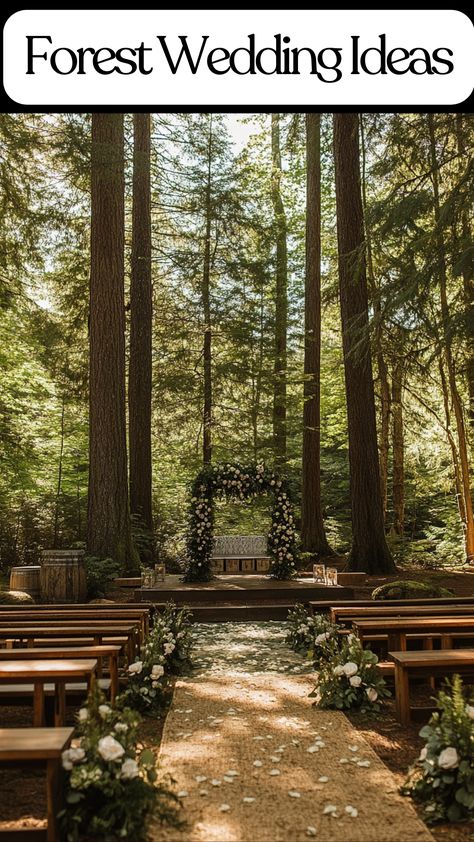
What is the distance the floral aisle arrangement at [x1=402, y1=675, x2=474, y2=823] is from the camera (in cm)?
351

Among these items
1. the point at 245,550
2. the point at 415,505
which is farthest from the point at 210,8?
the point at 415,505

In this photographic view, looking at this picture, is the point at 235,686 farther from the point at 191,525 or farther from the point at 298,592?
the point at 191,525

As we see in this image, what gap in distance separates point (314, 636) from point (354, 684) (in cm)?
221

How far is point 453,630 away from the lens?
6258mm

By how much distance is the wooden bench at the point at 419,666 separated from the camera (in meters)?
4.86

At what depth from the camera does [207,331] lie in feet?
61.2

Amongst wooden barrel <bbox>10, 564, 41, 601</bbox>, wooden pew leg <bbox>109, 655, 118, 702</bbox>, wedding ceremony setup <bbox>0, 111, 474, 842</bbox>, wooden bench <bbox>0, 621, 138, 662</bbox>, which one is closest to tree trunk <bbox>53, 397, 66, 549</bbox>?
wedding ceremony setup <bbox>0, 111, 474, 842</bbox>

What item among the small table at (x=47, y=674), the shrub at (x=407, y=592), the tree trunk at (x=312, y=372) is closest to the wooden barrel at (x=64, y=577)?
the shrub at (x=407, y=592)

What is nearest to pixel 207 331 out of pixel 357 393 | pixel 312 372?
pixel 312 372

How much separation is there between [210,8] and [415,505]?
1750 centimetres

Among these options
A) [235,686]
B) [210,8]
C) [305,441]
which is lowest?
[235,686]

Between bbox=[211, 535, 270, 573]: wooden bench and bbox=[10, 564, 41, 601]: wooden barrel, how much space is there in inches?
189

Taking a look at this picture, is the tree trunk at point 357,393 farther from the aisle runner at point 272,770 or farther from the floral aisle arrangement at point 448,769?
the floral aisle arrangement at point 448,769

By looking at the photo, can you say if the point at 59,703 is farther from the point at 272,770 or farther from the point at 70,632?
the point at 272,770
